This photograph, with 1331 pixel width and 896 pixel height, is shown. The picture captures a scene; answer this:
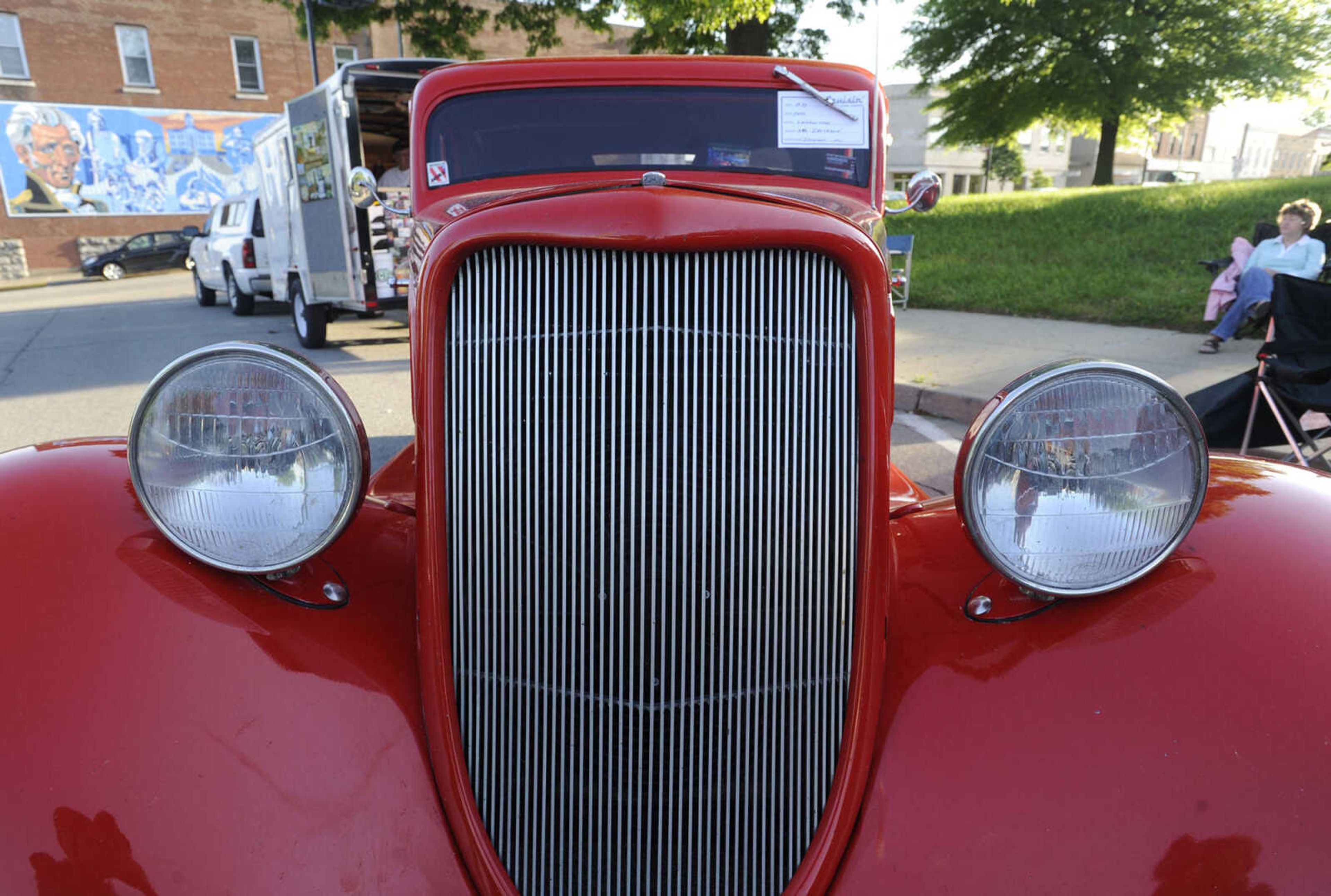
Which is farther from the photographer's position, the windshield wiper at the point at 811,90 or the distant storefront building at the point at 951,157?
the distant storefront building at the point at 951,157

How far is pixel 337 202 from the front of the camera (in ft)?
29.5

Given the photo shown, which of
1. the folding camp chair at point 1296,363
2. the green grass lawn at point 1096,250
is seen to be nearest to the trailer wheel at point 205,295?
the green grass lawn at point 1096,250

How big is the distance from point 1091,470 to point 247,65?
112ft

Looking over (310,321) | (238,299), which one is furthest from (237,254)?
(310,321)

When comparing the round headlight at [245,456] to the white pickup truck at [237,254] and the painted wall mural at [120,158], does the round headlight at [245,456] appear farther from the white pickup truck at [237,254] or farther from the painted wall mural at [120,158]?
the painted wall mural at [120,158]

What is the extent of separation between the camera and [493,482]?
1544 mm

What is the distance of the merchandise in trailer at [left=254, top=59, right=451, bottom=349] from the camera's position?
8.77m

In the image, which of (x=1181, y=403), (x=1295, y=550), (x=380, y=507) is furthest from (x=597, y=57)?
(x=1295, y=550)

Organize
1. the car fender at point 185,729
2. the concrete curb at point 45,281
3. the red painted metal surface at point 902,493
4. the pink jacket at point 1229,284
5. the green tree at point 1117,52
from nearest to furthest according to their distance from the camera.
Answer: the car fender at point 185,729, the red painted metal surface at point 902,493, the pink jacket at point 1229,284, the green tree at point 1117,52, the concrete curb at point 45,281

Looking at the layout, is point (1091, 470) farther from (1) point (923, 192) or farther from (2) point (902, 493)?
(1) point (923, 192)

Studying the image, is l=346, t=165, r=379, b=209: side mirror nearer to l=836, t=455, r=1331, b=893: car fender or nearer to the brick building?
l=836, t=455, r=1331, b=893: car fender

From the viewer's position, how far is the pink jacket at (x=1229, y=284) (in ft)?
27.1

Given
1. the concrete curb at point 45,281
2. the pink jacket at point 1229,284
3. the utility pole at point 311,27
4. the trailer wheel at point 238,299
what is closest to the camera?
the pink jacket at point 1229,284

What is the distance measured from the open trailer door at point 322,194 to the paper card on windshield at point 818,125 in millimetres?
6985
